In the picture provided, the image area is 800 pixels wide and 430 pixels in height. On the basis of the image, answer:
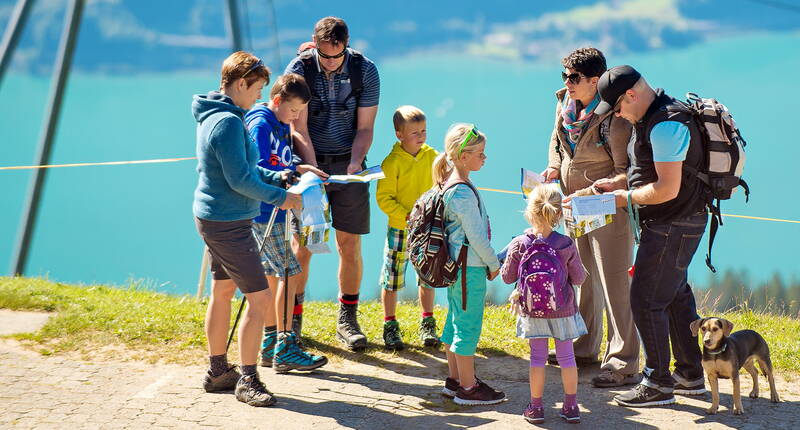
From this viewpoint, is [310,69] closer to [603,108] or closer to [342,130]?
[342,130]

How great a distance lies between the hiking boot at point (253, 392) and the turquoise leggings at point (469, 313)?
99 centimetres

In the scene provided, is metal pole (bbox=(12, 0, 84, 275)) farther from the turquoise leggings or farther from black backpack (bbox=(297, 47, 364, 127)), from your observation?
the turquoise leggings

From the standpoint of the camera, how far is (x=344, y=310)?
584 cm

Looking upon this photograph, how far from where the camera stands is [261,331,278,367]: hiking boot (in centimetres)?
532

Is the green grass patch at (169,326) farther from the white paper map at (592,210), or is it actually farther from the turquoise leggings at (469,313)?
the white paper map at (592,210)

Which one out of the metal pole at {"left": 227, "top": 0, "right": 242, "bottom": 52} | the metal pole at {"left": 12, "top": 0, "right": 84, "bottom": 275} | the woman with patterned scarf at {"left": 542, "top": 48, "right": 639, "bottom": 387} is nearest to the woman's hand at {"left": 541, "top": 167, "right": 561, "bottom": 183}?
the woman with patterned scarf at {"left": 542, "top": 48, "right": 639, "bottom": 387}

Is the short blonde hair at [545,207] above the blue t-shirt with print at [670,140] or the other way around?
the other way around

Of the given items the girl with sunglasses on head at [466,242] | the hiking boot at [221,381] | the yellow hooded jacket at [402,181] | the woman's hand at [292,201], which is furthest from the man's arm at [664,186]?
the hiking boot at [221,381]

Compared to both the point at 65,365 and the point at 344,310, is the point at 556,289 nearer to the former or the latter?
the point at 344,310

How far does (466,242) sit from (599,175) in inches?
36.2

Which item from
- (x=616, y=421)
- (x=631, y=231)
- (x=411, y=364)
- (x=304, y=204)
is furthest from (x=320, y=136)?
(x=616, y=421)

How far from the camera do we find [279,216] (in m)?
5.03

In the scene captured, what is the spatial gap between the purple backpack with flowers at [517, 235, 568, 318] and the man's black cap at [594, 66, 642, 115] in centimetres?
77

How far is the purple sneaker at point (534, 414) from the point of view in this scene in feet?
14.1
